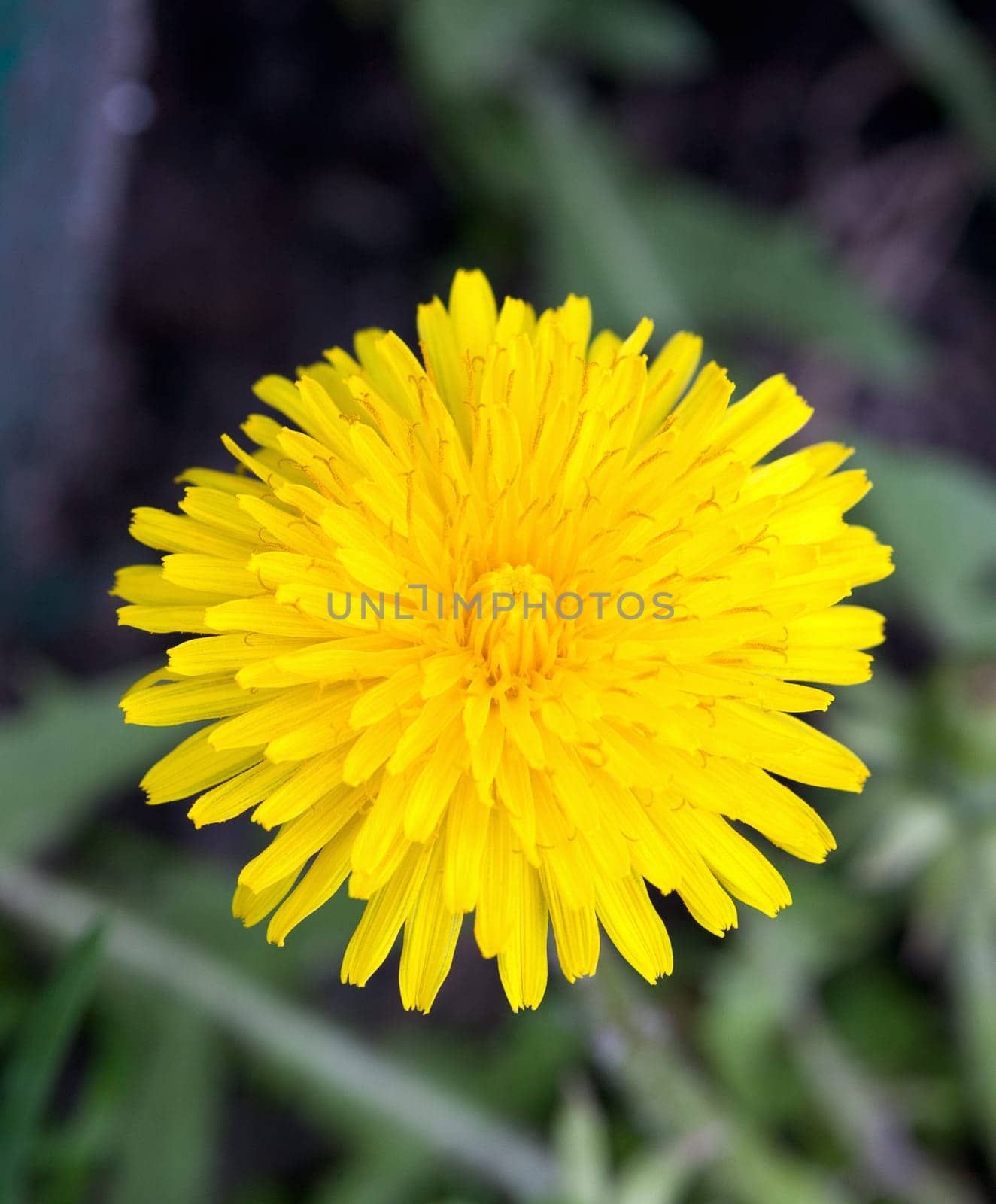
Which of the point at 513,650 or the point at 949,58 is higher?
the point at 949,58

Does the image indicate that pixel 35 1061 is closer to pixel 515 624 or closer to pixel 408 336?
pixel 515 624

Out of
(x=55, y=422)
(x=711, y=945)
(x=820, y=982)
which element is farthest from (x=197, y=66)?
(x=820, y=982)

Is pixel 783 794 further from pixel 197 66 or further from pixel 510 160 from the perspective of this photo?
pixel 197 66

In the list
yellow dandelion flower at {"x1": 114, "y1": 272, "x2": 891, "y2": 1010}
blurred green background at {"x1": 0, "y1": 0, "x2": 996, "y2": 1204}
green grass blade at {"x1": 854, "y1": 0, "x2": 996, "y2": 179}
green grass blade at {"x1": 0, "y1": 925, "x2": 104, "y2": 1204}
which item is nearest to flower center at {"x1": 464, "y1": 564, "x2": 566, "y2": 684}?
yellow dandelion flower at {"x1": 114, "y1": 272, "x2": 891, "y2": 1010}

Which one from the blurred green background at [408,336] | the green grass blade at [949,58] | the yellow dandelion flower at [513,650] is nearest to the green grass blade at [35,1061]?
the blurred green background at [408,336]

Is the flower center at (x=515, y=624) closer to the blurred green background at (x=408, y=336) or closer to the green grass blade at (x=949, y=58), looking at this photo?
the blurred green background at (x=408, y=336)

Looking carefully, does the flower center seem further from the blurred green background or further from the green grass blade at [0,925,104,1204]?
the green grass blade at [0,925,104,1204]

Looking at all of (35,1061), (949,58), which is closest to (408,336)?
(949,58)
